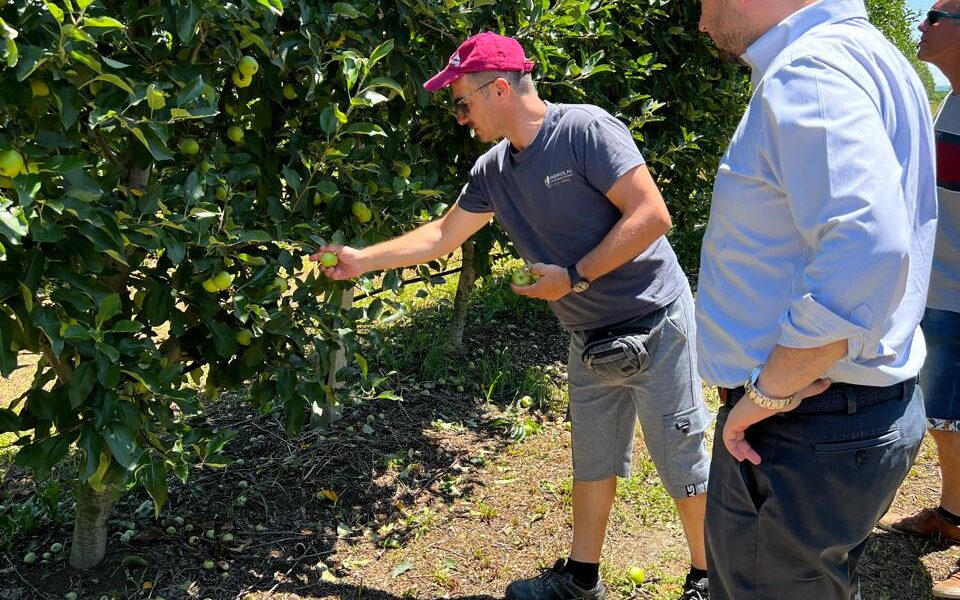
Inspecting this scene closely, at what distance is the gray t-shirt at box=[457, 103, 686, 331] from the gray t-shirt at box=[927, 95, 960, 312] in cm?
107

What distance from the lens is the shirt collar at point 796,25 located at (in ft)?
5.58

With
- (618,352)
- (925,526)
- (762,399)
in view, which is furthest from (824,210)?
(925,526)

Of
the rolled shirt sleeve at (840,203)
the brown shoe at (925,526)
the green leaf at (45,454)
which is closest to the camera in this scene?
the rolled shirt sleeve at (840,203)

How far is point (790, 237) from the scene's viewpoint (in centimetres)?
168

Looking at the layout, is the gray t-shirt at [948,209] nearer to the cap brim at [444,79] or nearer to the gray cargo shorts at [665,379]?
the gray cargo shorts at [665,379]

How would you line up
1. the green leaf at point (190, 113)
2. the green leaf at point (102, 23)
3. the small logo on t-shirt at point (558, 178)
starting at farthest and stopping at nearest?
the small logo on t-shirt at point (558, 178) → the green leaf at point (190, 113) → the green leaf at point (102, 23)

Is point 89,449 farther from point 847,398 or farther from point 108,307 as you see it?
point 847,398

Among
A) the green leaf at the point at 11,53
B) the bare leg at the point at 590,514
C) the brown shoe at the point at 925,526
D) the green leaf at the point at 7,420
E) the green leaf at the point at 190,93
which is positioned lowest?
the brown shoe at the point at 925,526

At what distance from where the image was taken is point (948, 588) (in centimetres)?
306

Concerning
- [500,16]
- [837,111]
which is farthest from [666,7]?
[837,111]

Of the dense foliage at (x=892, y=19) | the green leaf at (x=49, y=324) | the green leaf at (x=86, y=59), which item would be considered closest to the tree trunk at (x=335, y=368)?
the green leaf at (x=49, y=324)

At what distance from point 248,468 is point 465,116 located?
1953 mm

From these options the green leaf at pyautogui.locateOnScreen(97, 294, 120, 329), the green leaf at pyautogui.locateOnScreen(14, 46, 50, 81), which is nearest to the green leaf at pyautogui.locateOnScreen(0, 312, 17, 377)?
the green leaf at pyautogui.locateOnScreen(97, 294, 120, 329)

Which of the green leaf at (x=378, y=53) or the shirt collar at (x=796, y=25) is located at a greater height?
the shirt collar at (x=796, y=25)
